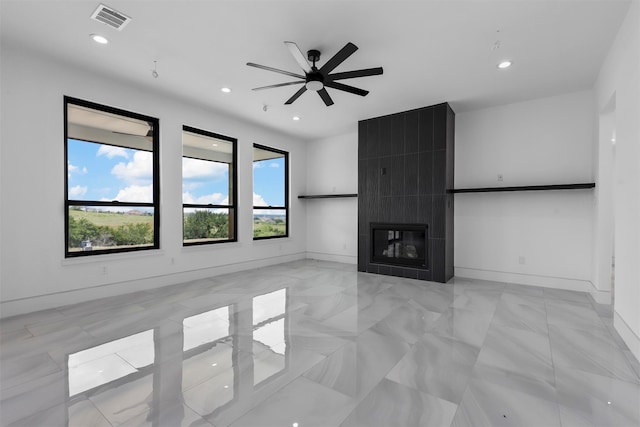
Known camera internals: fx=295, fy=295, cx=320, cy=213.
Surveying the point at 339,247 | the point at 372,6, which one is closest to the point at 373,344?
the point at 372,6

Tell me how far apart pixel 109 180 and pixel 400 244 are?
474cm

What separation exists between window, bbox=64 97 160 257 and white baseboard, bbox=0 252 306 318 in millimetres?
490

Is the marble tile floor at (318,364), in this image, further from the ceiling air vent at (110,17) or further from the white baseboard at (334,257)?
the ceiling air vent at (110,17)

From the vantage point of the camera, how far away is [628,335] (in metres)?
2.56

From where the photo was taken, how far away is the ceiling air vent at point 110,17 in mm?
2637

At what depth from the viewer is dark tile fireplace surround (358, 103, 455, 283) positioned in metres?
4.88

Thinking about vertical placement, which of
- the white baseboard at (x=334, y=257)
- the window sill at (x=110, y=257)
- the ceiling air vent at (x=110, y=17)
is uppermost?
the ceiling air vent at (x=110, y=17)

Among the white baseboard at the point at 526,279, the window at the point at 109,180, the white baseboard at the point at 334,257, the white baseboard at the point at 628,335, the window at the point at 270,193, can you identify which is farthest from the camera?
the white baseboard at the point at 334,257

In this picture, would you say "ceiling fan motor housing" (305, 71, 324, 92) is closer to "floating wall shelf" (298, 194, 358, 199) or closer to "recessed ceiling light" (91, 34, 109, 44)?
"recessed ceiling light" (91, 34, 109, 44)

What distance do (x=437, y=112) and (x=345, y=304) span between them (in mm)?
3443

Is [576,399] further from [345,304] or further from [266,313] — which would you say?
[266,313]

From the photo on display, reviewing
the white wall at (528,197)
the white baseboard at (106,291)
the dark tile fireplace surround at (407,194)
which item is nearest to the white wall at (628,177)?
the white wall at (528,197)

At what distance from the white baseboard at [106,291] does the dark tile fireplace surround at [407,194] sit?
2.65m

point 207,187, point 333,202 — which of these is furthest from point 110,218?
point 333,202
